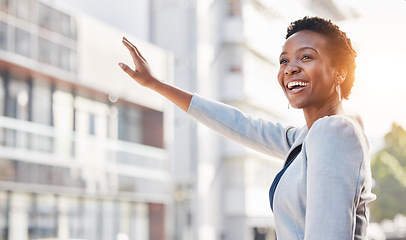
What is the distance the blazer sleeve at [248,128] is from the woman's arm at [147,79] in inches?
1.8

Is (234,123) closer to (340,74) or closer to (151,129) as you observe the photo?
(340,74)

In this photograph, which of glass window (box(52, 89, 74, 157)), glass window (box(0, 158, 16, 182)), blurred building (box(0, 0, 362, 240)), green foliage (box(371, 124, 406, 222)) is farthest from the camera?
green foliage (box(371, 124, 406, 222))

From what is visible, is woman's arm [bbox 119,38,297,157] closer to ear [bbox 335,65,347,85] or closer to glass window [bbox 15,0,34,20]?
ear [bbox 335,65,347,85]

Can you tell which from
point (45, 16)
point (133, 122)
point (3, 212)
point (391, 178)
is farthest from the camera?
point (391, 178)

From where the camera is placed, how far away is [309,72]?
1484 mm

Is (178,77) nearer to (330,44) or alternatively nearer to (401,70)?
(401,70)

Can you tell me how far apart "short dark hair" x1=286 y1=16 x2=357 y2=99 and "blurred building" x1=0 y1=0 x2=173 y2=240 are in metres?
15.6

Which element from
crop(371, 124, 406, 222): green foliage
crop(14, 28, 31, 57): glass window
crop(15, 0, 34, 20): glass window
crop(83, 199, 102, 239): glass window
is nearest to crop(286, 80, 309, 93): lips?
crop(14, 28, 31, 57): glass window

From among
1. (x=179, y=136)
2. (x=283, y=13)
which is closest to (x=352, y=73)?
(x=179, y=136)

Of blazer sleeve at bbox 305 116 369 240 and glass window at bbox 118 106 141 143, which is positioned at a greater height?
glass window at bbox 118 106 141 143

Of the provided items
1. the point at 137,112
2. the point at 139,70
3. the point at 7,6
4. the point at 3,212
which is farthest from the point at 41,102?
the point at 139,70

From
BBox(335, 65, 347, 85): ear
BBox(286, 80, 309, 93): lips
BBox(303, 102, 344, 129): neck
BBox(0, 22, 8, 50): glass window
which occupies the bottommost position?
BBox(303, 102, 344, 129): neck

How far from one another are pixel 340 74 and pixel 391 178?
37.9 metres

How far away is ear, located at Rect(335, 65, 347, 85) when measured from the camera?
4.98ft
